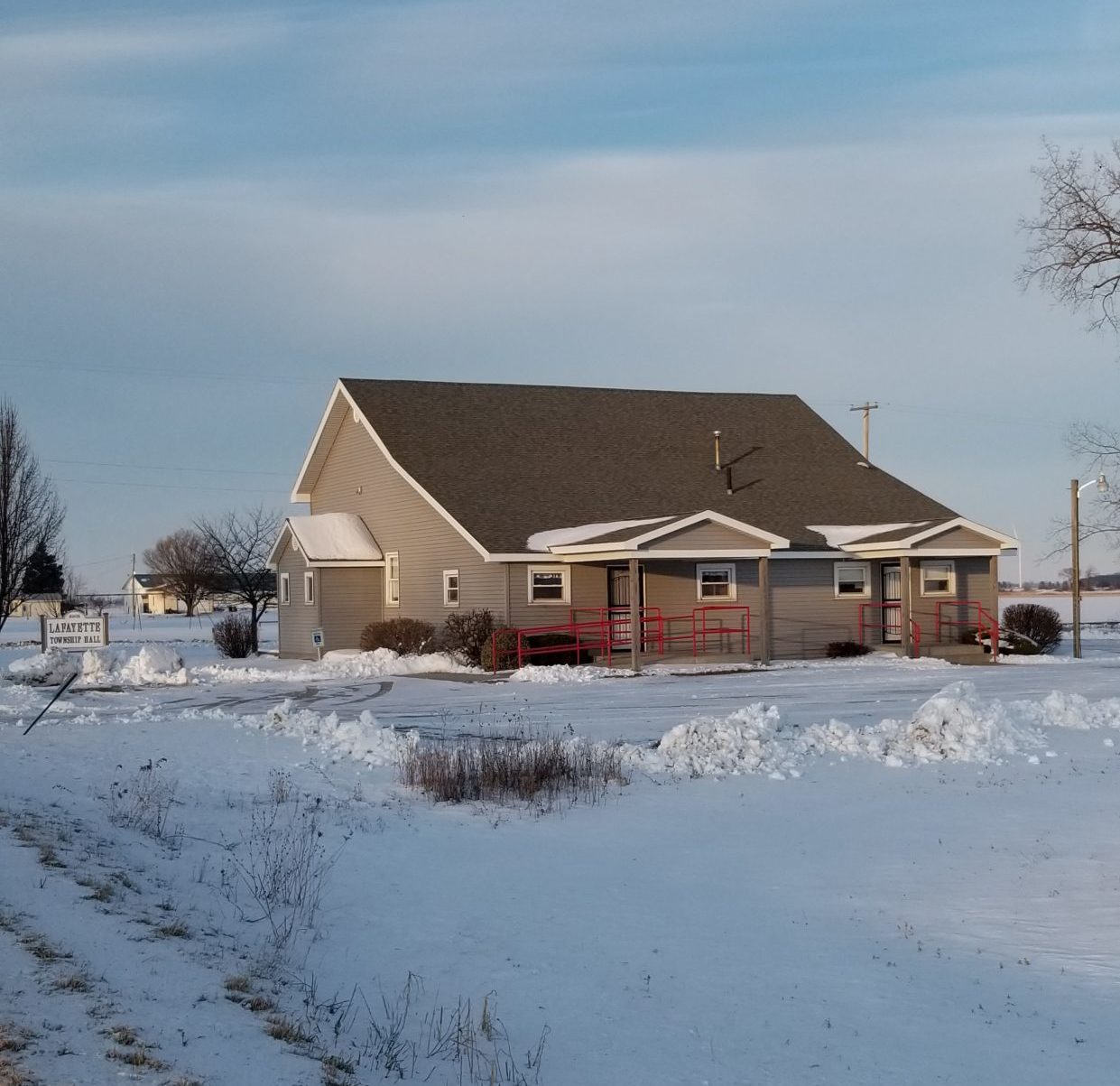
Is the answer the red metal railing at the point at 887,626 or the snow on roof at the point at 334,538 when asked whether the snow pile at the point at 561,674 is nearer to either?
the red metal railing at the point at 887,626

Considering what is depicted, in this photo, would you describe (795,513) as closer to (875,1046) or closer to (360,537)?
(360,537)

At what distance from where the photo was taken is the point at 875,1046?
320 inches

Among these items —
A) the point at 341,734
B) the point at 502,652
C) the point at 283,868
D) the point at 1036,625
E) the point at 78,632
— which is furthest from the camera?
the point at 1036,625

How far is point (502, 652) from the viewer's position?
3086 centimetres

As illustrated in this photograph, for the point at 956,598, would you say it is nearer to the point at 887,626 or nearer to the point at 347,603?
the point at 887,626

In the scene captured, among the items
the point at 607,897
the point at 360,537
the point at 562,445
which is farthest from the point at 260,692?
the point at 607,897

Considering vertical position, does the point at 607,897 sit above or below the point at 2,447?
below

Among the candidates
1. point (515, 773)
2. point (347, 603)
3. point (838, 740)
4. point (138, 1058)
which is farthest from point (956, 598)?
point (138, 1058)

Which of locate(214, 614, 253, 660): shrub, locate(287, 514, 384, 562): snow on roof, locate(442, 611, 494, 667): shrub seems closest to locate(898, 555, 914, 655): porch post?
locate(442, 611, 494, 667): shrub

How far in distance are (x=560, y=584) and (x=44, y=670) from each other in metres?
11.9

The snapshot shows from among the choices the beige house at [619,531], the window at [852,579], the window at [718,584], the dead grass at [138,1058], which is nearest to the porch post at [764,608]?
the beige house at [619,531]

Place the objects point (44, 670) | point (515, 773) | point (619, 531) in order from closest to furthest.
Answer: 1. point (515, 773)
2. point (44, 670)
3. point (619, 531)

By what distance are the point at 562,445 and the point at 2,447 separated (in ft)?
49.5

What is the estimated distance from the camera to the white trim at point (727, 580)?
3459 centimetres
